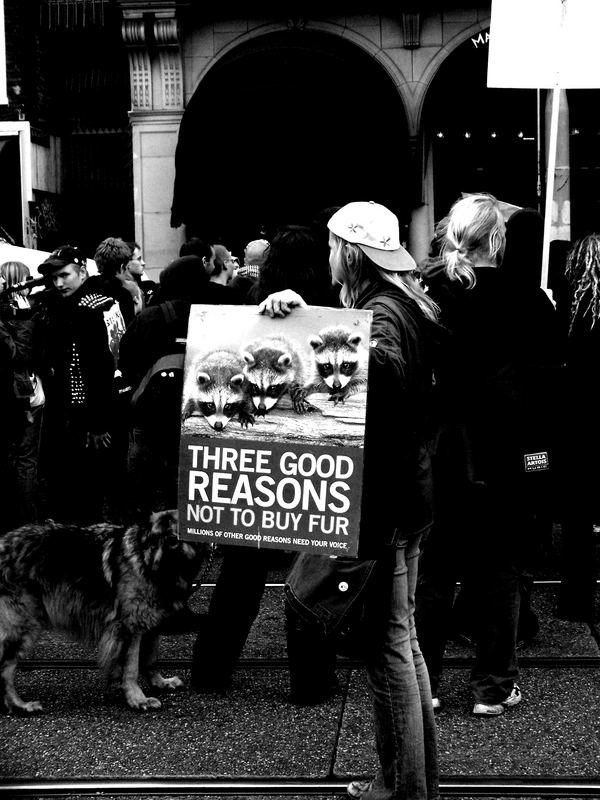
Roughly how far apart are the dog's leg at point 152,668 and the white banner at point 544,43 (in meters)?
3.88

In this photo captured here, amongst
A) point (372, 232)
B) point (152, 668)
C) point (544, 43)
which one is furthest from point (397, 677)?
point (544, 43)

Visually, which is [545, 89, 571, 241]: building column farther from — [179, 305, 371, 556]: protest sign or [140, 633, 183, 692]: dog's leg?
[179, 305, 371, 556]: protest sign

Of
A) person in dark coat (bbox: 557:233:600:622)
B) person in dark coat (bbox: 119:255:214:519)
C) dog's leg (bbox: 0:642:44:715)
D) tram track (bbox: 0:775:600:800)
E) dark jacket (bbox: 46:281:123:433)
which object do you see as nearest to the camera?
tram track (bbox: 0:775:600:800)

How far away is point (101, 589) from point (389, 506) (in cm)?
197

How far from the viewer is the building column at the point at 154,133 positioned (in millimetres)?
12172

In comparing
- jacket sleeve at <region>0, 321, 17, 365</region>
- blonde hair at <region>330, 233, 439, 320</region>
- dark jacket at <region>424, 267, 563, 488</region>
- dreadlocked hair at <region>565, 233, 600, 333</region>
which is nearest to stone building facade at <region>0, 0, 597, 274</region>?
jacket sleeve at <region>0, 321, 17, 365</region>

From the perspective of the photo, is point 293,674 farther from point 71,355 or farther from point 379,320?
point 71,355

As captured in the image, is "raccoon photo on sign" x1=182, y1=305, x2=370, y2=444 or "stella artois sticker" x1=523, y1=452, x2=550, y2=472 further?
"stella artois sticker" x1=523, y1=452, x2=550, y2=472

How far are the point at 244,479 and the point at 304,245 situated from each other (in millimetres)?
1591

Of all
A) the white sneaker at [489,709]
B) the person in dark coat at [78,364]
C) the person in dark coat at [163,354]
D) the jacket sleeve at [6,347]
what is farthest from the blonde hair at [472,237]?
the person in dark coat at [78,364]

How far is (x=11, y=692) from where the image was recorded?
16.6ft

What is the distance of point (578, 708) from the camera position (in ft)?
16.4

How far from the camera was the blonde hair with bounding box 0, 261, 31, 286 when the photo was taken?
28.0 feet

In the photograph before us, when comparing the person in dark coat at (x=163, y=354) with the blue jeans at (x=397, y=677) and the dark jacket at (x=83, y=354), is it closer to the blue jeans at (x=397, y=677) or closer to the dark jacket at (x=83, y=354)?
the dark jacket at (x=83, y=354)
